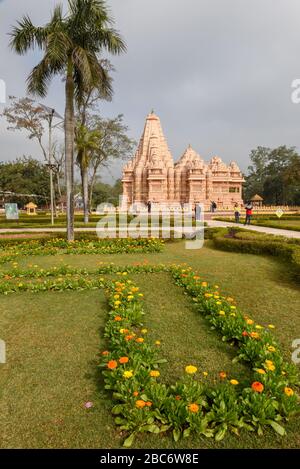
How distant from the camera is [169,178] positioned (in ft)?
143

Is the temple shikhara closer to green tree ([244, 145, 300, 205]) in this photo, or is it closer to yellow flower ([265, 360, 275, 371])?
green tree ([244, 145, 300, 205])

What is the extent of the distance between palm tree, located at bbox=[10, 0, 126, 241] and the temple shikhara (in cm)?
2914

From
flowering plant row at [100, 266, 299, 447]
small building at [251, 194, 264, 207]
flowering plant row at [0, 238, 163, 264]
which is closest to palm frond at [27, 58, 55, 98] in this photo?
flowering plant row at [0, 238, 163, 264]

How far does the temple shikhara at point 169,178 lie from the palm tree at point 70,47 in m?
29.1

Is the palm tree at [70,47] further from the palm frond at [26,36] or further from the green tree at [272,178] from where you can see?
the green tree at [272,178]

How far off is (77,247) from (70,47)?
300 inches

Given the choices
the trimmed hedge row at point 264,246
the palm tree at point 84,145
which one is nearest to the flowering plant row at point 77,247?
the trimmed hedge row at point 264,246

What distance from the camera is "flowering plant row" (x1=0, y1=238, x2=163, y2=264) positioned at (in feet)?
30.9

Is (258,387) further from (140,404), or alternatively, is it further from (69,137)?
(69,137)

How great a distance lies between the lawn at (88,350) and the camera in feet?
6.89

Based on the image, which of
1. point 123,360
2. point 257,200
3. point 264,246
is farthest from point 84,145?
point 257,200

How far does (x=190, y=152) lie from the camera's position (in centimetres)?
4709
